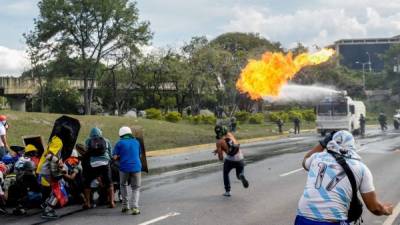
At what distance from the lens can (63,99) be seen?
56906 millimetres

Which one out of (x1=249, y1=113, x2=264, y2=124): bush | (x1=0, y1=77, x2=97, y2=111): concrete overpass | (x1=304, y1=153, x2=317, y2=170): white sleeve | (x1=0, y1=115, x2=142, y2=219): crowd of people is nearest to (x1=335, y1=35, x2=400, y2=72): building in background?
(x1=249, y1=113, x2=264, y2=124): bush

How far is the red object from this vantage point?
32.1ft

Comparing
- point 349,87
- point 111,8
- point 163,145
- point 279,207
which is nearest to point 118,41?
point 111,8

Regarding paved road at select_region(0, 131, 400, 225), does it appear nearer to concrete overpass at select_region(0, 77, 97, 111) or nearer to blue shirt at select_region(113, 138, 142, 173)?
blue shirt at select_region(113, 138, 142, 173)

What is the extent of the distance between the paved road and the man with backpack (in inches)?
14.2

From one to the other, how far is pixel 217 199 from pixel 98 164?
259cm

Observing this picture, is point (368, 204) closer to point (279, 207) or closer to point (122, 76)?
point (279, 207)

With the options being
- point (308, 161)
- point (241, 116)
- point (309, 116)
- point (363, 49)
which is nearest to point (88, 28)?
point (241, 116)

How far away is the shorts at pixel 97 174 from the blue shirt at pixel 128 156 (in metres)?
0.68

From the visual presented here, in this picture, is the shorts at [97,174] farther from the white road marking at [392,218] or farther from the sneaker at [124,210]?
the white road marking at [392,218]

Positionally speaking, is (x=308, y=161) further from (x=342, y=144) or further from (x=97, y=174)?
(x=97, y=174)

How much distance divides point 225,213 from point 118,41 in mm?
34890

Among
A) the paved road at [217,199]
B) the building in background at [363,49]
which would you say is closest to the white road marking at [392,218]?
the paved road at [217,199]

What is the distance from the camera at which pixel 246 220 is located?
9.26 m
